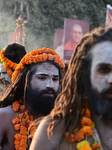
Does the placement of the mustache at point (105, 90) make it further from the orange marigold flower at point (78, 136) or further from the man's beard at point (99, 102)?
the orange marigold flower at point (78, 136)

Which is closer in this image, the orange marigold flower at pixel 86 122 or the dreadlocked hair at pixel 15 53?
the orange marigold flower at pixel 86 122

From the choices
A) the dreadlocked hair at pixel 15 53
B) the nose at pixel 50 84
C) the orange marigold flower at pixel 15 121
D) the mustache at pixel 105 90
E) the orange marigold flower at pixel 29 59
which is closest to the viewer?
the mustache at pixel 105 90

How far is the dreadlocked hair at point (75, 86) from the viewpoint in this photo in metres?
2.19

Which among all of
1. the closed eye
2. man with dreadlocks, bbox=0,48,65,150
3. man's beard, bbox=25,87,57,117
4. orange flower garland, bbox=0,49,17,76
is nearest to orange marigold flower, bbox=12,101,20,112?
man with dreadlocks, bbox=0,48,65,150

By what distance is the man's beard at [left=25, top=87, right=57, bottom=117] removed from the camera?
3922 millimetres

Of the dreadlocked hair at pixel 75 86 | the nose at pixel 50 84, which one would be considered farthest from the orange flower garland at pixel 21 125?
the dreadlocked hair at pixel 75 86

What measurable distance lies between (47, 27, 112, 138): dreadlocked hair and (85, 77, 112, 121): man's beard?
0.08 metres

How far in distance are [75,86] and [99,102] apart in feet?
0.76

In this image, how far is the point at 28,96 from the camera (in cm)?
403

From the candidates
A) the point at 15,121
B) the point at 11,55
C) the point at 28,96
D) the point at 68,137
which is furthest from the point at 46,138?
the point at 11,55

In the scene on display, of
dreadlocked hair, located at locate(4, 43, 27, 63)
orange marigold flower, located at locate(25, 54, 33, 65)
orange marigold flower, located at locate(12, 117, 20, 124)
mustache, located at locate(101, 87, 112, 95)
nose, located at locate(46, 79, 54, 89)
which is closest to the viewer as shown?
mustache, located at locate(101, 87, 112, 95)

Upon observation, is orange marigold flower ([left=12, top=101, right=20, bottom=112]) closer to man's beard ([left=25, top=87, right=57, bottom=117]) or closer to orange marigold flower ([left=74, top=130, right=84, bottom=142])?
man's beard ([left=25, top=87, right=57, bottom=117])

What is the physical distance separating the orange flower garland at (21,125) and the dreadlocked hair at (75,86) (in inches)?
59.6

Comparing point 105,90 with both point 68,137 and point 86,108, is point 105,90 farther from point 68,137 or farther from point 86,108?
point 68,137
